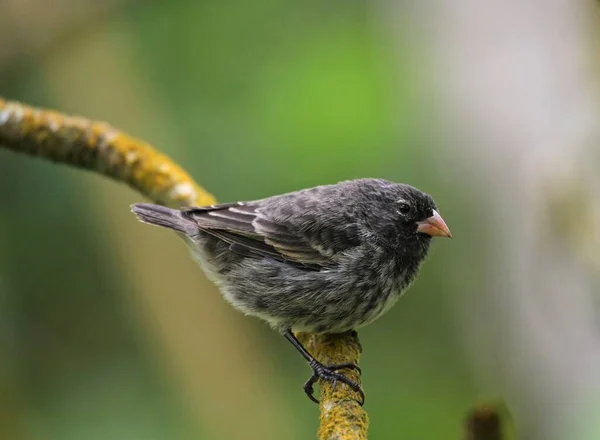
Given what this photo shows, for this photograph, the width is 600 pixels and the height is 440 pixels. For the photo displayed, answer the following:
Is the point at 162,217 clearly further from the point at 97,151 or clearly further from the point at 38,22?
the point at 38,22

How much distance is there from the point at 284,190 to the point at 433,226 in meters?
2.34

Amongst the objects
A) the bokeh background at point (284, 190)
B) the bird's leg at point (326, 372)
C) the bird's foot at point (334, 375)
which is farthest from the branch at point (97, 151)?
the bokeh background at point (284, 190)

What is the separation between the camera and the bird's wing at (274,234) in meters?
3.51

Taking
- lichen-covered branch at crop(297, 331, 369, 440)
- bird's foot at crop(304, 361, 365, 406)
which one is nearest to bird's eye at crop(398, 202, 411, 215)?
lichen-covered branch at crop(297, 331, 369, 440)

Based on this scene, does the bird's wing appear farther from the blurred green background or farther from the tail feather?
the blurred green background

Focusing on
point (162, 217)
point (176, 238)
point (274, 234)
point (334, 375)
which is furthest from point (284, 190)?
point (334, 375)

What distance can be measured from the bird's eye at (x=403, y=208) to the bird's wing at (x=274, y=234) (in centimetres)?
27

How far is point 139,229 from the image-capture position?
5805 millimetres

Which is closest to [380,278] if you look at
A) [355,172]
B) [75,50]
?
[355,172]

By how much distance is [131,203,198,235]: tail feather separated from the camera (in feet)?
11.6

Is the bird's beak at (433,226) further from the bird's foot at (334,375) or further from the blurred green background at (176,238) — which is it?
the blurred green background at (176,238)

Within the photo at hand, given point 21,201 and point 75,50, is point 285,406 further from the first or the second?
point 75,50

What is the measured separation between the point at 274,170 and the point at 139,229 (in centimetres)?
123

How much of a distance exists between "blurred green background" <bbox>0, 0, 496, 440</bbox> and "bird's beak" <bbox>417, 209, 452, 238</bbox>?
1603 mm
